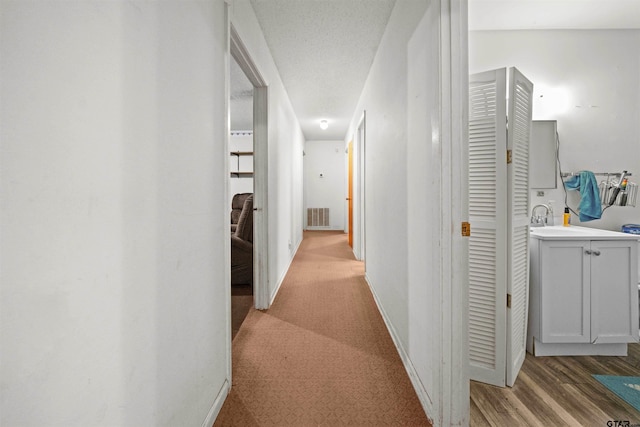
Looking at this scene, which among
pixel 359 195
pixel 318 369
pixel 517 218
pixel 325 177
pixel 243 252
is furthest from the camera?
pixel 325 177

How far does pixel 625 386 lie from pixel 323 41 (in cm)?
312

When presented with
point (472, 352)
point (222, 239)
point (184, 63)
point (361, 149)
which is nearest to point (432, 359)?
point (472, 352)

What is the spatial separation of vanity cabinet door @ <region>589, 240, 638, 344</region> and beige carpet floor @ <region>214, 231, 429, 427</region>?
52.0 inches

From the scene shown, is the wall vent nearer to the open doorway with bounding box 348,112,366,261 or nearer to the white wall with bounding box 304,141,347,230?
the white wall with bounding box 304,141,347,230

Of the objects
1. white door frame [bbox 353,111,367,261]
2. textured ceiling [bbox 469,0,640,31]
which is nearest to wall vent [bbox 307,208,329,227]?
white door frame [bbox 353,111,367,261]

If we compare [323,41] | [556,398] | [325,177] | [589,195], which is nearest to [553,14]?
[589,195]

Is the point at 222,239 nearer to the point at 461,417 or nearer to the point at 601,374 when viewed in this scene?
the point at 461,417

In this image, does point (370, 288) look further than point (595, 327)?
Yes

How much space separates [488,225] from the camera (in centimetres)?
161

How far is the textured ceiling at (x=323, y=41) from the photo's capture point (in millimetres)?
2182

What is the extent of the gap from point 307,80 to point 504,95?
8.25 feet

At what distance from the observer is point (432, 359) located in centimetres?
136

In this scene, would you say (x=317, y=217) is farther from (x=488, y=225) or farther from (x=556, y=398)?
(x=556, y=398)

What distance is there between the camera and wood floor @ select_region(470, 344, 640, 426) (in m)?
1.38
